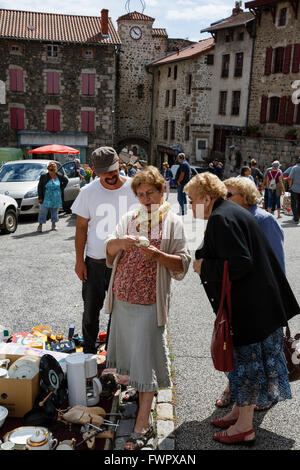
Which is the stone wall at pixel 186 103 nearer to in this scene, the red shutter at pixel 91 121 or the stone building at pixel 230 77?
the stone building at pixel 230 77

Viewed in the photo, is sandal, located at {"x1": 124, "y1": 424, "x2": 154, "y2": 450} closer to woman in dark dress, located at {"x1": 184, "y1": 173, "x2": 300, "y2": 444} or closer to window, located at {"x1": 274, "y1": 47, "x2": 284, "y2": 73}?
woman in dark dress, located at {"x1": 184, "y1": 173, "x2": 300, "y2": 444}

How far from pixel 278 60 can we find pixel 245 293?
28305mm

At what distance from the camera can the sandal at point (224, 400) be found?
12.9 ft

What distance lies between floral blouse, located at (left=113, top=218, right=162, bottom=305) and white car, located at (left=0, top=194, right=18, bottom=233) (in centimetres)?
819

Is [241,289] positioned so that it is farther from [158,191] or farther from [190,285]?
[190,285]

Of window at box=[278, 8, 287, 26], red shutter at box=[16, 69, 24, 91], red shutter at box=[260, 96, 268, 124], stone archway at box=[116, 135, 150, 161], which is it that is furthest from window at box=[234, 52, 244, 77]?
red shutter at box=[16, 69, 24, 91]

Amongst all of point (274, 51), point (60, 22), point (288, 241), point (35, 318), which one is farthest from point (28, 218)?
point (60, 22)

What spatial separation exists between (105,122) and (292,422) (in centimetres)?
3236

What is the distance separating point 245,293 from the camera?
3119 millimetres

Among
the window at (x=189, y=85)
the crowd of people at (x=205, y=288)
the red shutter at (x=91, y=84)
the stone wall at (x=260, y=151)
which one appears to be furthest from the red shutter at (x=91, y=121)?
the crowd of people at (x=205, y=288)

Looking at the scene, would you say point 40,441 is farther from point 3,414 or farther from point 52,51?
point 52,51

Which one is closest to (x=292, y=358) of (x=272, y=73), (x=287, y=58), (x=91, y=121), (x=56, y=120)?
(x=287, y=58)

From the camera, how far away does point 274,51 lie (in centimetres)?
2834

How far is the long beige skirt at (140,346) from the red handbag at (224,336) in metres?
0.46
